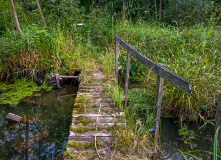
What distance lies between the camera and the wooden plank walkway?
86.9 inches

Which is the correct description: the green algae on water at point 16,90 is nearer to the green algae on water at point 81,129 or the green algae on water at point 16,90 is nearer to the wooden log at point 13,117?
the wooden log at point 13,117

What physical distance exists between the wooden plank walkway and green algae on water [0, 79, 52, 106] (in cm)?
188

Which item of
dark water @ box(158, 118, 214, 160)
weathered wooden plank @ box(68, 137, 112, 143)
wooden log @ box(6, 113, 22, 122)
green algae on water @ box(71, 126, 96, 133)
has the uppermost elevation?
green algae on water @ box(71, 126, 96, 133)

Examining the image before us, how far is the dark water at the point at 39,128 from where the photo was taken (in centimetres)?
324

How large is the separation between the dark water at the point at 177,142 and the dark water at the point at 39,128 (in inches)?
65.0

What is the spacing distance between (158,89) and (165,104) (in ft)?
5.98

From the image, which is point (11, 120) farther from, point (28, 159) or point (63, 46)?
point (63, 46)

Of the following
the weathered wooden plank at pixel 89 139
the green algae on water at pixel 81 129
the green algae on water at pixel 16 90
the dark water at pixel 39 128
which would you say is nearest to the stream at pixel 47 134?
the dark water at pixel 39 128

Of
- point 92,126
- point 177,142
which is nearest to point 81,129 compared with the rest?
point 92,126

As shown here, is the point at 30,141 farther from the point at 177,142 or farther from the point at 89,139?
the point at 177,142

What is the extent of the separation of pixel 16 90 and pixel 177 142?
13.4ft

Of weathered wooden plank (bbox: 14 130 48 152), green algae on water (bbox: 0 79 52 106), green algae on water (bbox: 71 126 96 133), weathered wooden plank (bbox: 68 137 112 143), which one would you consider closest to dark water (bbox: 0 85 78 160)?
weathered wooden plank (bbox: 14 130 48 152)

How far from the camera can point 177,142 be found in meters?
3.37

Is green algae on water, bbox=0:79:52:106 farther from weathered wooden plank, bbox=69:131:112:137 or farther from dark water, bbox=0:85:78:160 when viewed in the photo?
weathered wooden plank, bbox=69:131:112:137
